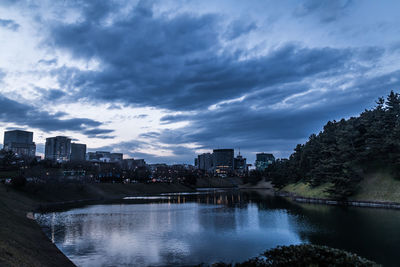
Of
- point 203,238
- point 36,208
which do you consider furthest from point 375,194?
point 36,208

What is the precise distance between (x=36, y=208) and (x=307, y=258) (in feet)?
230

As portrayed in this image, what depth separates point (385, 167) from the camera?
248ft

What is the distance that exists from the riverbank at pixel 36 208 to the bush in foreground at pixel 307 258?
14.5 m

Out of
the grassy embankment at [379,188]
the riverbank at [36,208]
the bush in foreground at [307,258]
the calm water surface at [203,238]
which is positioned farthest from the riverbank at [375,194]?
the riverbank at [36,208]

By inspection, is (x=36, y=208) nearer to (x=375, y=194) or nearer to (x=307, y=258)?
(x=307, y=258)

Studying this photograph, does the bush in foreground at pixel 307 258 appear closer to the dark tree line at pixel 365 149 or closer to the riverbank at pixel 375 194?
the riverbank at pixel 375 194

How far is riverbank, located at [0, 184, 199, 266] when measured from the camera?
22.1m

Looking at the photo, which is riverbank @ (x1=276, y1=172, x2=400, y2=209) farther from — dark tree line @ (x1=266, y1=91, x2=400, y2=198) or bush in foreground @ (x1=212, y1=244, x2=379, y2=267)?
bush in foreground @ (x1=212, y1=244, x2=379, y2=267)

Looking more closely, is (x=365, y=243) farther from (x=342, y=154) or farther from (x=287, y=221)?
(x=342, y=154)

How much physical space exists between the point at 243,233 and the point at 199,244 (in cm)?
852

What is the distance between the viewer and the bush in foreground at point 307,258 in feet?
55.5

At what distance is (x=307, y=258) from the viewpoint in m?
17.4

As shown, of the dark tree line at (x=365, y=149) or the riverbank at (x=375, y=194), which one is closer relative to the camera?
the riverbank at (x=375, y=194)

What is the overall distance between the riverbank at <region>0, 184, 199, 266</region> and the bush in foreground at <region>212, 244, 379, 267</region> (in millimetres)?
14478
